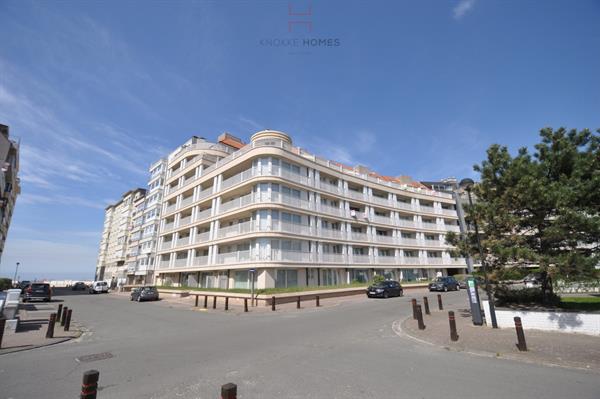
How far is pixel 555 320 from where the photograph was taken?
1011cm

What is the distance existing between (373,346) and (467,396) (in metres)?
3.95

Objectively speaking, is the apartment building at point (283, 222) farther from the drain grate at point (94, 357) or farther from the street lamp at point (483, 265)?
the drain grate at point (94, 357)

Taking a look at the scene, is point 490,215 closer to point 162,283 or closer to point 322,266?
point 322,266

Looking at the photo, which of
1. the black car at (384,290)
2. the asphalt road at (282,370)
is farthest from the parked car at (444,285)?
the asphalt road at (282,370)

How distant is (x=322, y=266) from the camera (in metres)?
28.4

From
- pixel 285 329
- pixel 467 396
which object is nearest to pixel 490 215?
pixel 467 396

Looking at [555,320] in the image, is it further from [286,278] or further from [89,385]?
[286,278]

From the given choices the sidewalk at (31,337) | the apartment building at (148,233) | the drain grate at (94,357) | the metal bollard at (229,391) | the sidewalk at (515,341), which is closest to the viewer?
the metal bollard at (229,391)

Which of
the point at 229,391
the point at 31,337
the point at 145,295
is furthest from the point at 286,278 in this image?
the point at 229,391

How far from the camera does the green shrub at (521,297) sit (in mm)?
12445

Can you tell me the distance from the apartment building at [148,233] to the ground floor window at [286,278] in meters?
25.9

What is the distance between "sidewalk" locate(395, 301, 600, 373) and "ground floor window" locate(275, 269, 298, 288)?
14.7 meters

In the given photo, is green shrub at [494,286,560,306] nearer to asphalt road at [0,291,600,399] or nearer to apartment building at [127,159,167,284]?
asphalt road at [0,291,600,399]

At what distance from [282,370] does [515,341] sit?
738cm
